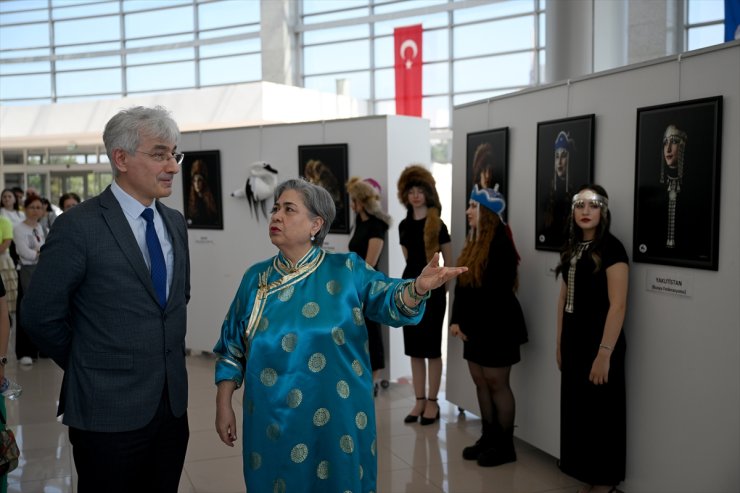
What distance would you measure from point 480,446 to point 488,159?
2.02 metres

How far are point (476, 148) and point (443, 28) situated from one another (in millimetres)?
13922

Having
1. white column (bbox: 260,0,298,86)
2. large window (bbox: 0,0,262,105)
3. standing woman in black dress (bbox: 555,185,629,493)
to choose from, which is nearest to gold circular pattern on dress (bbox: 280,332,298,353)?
standing woman in black dress (bbox: 555,185,629,493)

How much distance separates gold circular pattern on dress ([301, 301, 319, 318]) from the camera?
262 centimetres

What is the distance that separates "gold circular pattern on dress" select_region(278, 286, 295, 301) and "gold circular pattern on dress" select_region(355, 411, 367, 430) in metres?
0.49

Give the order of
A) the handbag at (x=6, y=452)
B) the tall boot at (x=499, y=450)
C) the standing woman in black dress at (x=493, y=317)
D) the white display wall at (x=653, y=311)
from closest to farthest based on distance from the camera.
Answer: the handbag at (x=6, y=452) → the white display wall at (x=653, y=311) → the standing woman in black dress at (x=493, y=317) → the tall boot at (x=499, y=450)

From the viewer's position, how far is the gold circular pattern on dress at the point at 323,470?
2.63m

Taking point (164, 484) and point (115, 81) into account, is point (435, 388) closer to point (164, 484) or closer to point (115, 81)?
point (164, 484)

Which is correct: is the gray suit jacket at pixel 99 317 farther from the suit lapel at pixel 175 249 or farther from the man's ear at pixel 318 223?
the man's ear at pixel 318 223

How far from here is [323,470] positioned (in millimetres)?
2629

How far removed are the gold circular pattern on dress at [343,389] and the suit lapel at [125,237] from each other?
2.29 ft

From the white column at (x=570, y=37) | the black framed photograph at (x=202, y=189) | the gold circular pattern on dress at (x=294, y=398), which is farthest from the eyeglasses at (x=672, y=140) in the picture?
the black framed photograph at (x=202, y=189)

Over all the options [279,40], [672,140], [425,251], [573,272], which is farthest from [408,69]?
[672,140]

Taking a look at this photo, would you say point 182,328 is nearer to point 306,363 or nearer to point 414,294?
point 306,363

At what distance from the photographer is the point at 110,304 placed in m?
2.36
